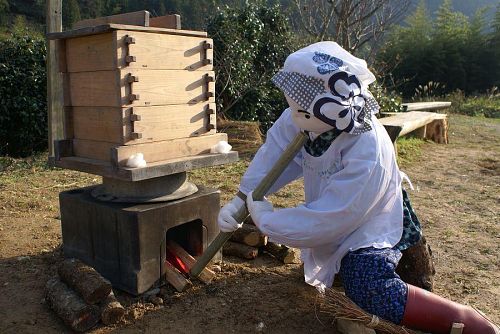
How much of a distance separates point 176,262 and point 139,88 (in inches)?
43.6

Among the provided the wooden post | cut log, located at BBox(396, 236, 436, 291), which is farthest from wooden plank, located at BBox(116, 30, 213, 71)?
the wooden post

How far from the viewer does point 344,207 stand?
6.96ft

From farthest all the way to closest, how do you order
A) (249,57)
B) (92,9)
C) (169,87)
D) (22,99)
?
(92,9)
(249,57)
(22,99)
(169,87)

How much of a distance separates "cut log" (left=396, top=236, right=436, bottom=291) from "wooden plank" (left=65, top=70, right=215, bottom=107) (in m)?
1.49

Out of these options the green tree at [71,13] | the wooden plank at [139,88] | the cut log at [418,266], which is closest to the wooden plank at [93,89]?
the wooden plank at [139,88]

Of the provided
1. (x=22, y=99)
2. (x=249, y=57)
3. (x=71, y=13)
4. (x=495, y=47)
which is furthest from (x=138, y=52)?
(x=495, y=47)

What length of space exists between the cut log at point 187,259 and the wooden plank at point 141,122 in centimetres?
71

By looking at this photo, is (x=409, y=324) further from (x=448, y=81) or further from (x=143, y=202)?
(x=448, y=81)

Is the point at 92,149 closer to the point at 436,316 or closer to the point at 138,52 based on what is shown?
the point at 138,52

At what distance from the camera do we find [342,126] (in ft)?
7.16

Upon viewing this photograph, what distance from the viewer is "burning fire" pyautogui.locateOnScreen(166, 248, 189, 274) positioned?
3039mm

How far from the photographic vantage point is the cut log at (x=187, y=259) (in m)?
2.99

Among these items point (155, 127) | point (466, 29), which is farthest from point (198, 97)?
point (466, 29)

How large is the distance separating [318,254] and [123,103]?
1280 mm
